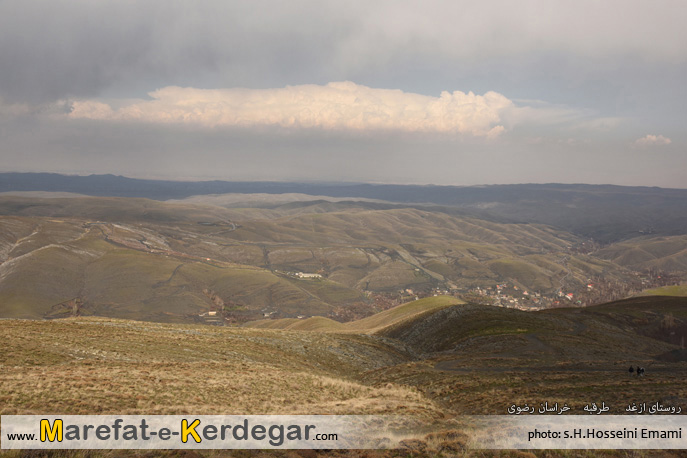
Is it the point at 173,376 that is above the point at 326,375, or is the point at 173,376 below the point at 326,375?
above

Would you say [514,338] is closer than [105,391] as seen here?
No

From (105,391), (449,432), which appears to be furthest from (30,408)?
(449,432)

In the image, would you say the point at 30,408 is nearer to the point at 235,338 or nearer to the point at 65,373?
the point at 65,373

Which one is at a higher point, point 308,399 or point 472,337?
point 308,399

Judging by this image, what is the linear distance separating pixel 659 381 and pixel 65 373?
50482mm

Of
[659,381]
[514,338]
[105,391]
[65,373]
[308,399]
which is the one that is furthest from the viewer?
[514,338]

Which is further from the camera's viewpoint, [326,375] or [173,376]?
[326,375]

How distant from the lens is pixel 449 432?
1933cm

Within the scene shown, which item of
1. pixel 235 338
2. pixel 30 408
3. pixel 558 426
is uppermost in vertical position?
pixel 30 408

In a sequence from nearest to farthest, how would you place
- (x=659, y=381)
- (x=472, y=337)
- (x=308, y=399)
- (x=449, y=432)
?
(x=449, y=432), (x=308, y=399), (x=659, y=381), (x=472, y=337)

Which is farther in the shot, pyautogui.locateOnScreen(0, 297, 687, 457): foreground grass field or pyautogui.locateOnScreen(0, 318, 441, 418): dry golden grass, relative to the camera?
pyautogui.locateOnScreen(0, 318, 441, 418): dry golden grass

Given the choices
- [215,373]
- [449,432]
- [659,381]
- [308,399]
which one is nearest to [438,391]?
[308,399]

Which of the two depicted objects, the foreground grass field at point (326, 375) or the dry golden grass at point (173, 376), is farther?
the dry golden grass at point (173, 376)

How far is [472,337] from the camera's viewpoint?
62656mm
